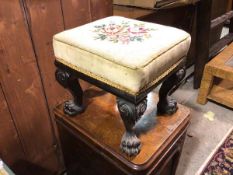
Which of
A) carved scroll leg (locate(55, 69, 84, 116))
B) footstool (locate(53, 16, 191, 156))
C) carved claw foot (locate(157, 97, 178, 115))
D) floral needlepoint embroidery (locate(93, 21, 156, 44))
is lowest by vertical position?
carved claw foot (locate(157, 97, 178, 115))

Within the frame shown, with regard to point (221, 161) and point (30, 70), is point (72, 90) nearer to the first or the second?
point (30, 70)

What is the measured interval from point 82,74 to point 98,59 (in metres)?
0.10

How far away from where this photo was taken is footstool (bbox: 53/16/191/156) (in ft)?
1.77

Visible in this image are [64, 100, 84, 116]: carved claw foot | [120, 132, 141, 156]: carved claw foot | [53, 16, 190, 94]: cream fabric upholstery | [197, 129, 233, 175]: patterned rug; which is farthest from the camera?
[197, 129, 233, 175]: patterned rug

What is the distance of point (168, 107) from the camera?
31.6 inches

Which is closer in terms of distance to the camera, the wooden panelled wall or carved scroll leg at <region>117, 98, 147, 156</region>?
carved scroll leg at <region>117, 98, 147, 156</region>

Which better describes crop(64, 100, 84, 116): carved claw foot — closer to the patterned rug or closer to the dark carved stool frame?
the dark carved stool frame

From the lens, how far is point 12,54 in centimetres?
71

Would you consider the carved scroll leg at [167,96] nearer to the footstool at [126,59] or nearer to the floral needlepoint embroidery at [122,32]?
the footstool at [126,59]

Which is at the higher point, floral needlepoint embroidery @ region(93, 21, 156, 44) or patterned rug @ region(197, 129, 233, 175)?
floral needlepoint embroidery @ region(93, 21, 156, 44)

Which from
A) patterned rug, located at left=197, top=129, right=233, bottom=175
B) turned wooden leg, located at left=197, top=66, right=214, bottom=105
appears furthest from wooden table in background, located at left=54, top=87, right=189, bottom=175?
turned wooden leg, located at left=197, top=66, right=214, bottom=105

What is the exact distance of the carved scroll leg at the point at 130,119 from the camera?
0.57 meters

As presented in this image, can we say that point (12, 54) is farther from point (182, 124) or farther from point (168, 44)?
point (182, 124)

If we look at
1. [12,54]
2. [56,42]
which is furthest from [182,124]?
[12,54]
